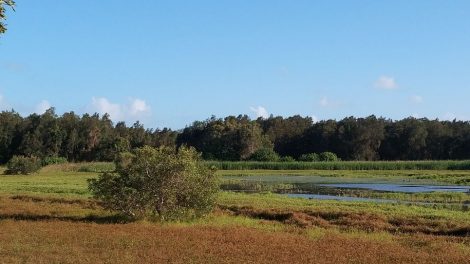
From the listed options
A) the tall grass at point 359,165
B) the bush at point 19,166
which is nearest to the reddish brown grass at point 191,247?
the bush at point 19,166

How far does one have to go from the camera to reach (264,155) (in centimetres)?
12288

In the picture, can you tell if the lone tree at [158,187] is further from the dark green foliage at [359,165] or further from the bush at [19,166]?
the dark green foliage at [359,165]

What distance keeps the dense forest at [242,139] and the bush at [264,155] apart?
87.0 inches

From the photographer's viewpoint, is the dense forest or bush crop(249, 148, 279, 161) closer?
bush crop(249, 148, 279, 161)

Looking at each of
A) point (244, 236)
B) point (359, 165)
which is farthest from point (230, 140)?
point (244, 236)

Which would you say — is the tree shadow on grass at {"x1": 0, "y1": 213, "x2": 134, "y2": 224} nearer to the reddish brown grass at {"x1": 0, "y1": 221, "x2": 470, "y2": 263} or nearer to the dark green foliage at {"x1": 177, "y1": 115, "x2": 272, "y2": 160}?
the reddish brown grass at {"x1": 0, "y1": 221, "x2": 470, "y2": 263}

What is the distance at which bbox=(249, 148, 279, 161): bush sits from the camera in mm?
122119

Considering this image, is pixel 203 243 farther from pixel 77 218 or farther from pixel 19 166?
pixel 19 166

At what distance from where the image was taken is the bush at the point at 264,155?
12212 cm

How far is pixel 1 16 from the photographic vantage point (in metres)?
14.9

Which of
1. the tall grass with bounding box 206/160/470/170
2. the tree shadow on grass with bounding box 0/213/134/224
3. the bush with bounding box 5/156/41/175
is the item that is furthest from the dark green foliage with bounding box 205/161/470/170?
the tree shadow on grass with bounding box 0/213/134/224

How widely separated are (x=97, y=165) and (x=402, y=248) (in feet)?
263

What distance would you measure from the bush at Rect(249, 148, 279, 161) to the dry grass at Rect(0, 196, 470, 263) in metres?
95.8

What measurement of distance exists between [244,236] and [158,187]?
→ 644 cm
